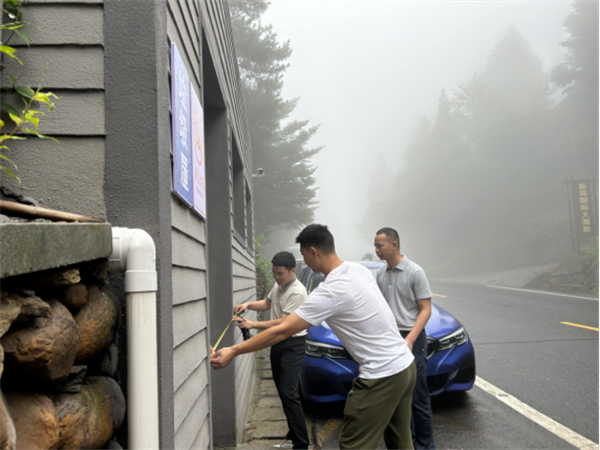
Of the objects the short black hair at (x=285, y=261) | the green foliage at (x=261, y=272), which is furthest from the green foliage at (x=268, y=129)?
the short black hair at (x=285, y=261)

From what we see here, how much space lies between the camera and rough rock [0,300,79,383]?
3.47ft

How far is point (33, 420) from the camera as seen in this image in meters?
1.07

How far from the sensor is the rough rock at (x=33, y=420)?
1032 millimetres

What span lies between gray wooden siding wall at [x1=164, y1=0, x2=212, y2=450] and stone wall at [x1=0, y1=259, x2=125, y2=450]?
550 mm

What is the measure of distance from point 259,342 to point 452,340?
326 cm

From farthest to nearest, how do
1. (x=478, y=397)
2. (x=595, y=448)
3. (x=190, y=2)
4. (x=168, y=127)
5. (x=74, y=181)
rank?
(x=478, y=397) → (x=595, y=448) → (x=190, y=2) → (x=168, y=127) → (x=74, y=181)

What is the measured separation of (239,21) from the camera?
33969 mm

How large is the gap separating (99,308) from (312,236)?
207cm

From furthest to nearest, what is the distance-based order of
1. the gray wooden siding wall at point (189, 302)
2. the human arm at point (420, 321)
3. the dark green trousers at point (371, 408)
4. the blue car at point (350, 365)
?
the blue car at point (350, 365) < the human arm at point (420, 321) < the dark green trousers at point (371, 408) < the gray wooden siding wall at point (189, 302)

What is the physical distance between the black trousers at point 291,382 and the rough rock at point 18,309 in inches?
150

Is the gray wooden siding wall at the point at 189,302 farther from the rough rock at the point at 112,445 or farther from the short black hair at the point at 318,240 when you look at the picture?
the short black hair at the point at 318,240

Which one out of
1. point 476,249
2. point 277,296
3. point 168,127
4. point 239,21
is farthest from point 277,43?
point 168,127

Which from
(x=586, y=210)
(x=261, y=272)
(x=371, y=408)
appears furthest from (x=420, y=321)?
(x=586, y=210)

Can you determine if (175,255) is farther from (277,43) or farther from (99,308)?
(277,43)
